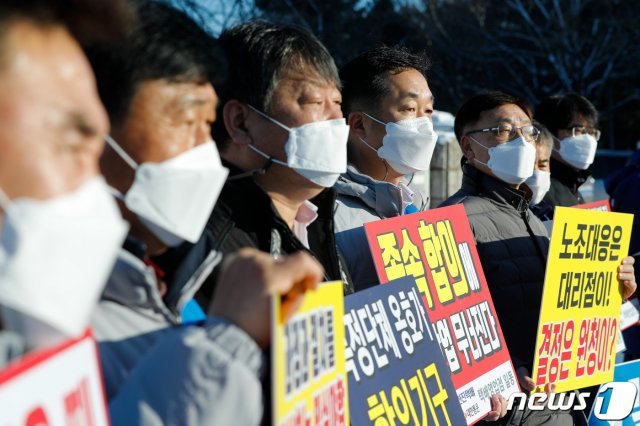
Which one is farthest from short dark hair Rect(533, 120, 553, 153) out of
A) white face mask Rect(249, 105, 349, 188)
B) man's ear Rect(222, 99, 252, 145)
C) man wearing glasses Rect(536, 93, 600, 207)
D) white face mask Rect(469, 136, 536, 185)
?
man's ear Rect(222, 99, 252, 145)

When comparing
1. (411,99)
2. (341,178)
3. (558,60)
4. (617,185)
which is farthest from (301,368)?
(558,60)

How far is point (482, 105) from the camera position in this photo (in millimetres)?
4426

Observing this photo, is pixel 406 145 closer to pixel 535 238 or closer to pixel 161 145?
pixel 535 238

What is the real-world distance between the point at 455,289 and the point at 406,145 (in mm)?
792

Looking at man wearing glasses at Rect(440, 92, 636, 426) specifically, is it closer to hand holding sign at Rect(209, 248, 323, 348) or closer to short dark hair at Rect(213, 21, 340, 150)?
short dark hair at Rect(213, 21, 340, 150)

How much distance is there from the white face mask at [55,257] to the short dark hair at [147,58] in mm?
577

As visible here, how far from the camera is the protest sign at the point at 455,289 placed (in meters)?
3.09

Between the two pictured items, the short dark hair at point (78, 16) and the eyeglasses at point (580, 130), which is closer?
the short dark hair at point (78, 16)

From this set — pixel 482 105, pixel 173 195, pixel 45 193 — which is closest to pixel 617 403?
pixel 482 105

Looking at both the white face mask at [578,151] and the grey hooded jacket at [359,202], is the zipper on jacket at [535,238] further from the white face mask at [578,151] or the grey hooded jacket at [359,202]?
the white face mask at [578,151]

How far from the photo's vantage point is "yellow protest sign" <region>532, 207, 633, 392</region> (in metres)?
3.71

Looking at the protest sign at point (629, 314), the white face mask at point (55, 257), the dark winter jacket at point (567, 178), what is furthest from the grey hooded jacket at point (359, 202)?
the dark winter jacket at point (567, 178)

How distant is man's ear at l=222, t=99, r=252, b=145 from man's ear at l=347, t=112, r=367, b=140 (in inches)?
50.3

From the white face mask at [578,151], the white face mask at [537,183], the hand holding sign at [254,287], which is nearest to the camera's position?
the hand holding sign at [254,287]
